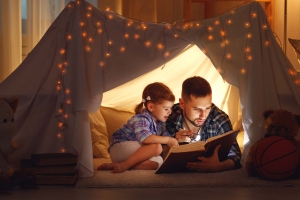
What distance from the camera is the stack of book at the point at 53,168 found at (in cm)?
251

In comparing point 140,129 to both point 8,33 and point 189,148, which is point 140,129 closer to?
point 189,148

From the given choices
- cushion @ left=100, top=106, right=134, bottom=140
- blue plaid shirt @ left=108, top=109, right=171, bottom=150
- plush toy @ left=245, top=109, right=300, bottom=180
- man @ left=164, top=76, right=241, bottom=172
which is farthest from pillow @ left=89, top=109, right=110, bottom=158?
plush toy @ left=245, top=109, right=300, bottom=180

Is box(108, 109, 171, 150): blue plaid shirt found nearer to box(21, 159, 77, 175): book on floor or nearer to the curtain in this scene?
box(21, 159, 77, 175): book on floor

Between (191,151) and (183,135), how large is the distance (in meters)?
0.32

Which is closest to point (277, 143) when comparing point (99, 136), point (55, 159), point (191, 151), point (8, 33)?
point (191, 151)

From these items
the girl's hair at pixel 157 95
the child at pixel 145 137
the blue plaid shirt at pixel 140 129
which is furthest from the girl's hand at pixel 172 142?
the girl's hair at pixel 157 95

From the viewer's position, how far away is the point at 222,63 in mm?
2816

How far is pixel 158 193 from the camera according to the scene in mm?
2332

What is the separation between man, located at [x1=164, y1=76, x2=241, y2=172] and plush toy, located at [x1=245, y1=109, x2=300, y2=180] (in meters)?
0.20

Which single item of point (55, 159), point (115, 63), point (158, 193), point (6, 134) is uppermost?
point (115, 63)

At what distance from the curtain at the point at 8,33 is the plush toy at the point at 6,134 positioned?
1254mm

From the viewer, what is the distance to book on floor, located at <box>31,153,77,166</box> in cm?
252

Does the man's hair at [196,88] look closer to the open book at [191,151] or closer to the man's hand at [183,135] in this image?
the man's hand at [183,135]

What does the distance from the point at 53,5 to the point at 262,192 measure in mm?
2096
